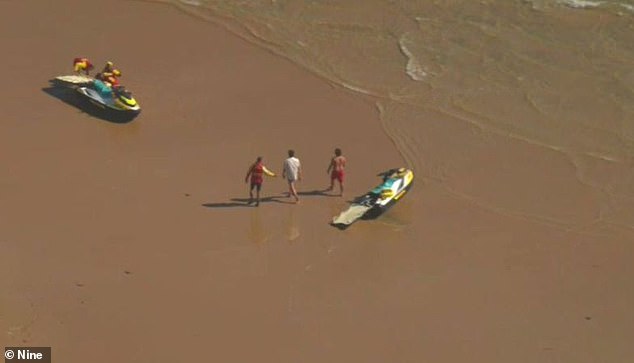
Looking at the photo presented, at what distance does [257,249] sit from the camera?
1495 cm

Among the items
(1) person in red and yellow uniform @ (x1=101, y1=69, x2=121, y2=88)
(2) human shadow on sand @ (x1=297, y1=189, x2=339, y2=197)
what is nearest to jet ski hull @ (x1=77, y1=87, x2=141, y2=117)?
(1) person in red and yellow uniform @ (x1=101, y1=69, x2=121, y2=88)

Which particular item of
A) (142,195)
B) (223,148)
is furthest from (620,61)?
(142,195)

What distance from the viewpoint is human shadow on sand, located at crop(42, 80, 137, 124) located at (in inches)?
721

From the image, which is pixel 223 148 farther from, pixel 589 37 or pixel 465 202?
pixel 589 37

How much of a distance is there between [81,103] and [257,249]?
5.44m

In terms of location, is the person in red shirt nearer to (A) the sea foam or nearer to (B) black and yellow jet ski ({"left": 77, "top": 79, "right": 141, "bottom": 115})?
(B) black and yellow jet ski ({"left": 77, "top": 79, "right": 141, "bottom": 115})

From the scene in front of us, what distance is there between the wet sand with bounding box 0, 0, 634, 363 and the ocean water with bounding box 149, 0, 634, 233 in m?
0.30

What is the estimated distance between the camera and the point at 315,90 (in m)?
20.3

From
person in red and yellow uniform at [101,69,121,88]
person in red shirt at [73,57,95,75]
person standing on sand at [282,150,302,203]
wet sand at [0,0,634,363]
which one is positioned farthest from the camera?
person in red shirt at [73,57,95,75]

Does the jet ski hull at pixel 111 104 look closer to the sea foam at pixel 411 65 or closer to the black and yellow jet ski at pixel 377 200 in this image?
the black and yellow jet ski at pixel 377 200

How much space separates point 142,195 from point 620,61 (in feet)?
38.5

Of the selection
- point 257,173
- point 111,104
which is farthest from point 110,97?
point 257,173

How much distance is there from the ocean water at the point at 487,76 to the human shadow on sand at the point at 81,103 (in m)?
4.51

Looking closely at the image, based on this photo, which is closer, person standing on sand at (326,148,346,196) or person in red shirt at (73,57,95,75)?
person standing on sand at (326,148,346,196)
